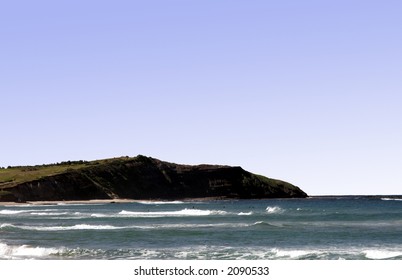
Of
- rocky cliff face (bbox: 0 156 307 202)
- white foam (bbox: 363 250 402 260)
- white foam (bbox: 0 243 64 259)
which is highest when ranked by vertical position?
rocky cliff face (bbox: 0 156 307 202)

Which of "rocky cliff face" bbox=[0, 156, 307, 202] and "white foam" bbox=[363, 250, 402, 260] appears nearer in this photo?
"white foam" bbox=[363, 250, 402, 260]

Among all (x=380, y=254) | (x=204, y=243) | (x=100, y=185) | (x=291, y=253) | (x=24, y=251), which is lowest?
(x=380, y=254)

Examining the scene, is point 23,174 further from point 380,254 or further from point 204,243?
point 380,254

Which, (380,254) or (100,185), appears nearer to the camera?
(380,254)

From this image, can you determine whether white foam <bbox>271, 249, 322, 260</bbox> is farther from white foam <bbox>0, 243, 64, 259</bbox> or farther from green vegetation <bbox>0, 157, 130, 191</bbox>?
green vegetation <bbox>0, 157, 130, 191</bbox>

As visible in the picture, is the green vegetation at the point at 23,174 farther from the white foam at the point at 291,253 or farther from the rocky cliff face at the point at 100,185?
the white foam at the point at 291,253

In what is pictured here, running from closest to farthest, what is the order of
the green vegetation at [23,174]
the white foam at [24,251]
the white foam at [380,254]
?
the white foam at [380,254]
the white foam at [24,251]
the green vegetation at [23,174]

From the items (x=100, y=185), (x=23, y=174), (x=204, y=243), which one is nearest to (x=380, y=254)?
(x=204, y=243)

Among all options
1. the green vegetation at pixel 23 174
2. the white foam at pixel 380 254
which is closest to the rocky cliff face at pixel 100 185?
the green vegetation at pixel 23 174

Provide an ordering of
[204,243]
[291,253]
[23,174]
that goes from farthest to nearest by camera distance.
A: [23,174] → [204,243] → [291,253]

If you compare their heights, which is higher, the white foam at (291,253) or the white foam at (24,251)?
the white foam at (24,251)

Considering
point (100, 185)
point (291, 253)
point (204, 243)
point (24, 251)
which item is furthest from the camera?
point (100, 185)

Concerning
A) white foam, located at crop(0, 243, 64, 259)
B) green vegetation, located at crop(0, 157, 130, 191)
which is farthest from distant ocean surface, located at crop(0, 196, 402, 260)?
green vegetation, located at crop(0, 157, 130, 191)
